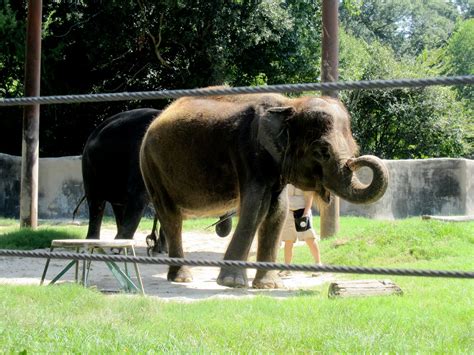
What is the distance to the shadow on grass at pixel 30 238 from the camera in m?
11.9

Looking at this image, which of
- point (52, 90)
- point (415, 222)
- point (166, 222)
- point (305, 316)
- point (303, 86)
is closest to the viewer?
point (303, 86)

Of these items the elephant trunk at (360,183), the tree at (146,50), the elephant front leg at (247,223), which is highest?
the tree at (146,50)

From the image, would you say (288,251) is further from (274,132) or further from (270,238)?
(274,132)

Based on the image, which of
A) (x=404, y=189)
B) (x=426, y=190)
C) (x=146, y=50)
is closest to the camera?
(x=426, y=190)

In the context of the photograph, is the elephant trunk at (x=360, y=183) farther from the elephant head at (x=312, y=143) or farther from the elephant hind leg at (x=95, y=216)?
the elephant hind leg at (x=95, y=216)

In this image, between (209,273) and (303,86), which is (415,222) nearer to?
(209,273)

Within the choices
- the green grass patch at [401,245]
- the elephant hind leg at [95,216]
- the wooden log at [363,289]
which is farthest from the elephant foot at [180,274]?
the elephant hind leg at [95,216]

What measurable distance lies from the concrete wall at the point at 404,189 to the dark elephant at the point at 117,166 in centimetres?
666

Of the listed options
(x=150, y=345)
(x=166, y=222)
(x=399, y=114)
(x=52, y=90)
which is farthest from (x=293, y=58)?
(x=150, y=345)

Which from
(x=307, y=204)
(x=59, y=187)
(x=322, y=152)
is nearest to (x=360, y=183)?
(x=322, y=152)

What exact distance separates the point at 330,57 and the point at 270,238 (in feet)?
15.1

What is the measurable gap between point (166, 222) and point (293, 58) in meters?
14.3

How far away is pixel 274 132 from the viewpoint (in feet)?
26.0

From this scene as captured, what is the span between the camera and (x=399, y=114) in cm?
2473
